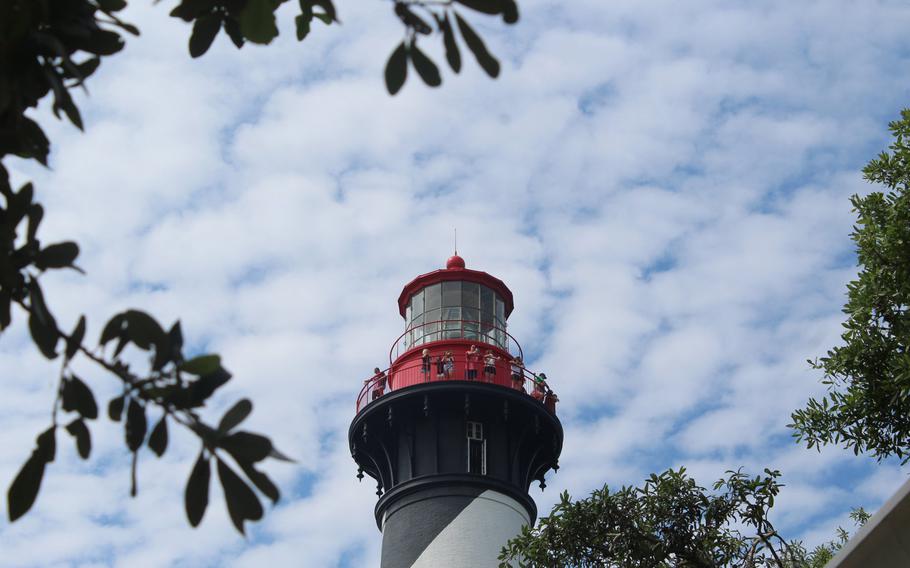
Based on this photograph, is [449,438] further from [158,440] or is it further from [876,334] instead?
[158,440]

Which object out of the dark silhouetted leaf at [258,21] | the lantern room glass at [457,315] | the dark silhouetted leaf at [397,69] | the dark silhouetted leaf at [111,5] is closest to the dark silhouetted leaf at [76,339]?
the dark silhouetted leaf at [258,21]

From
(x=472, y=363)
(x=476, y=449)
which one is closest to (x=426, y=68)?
(x=476, y=449)

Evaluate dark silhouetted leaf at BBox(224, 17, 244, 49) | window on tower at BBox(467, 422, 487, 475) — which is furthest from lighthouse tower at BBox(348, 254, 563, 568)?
dark silhouetted leaf at BBox(224, 17, 244, 49)

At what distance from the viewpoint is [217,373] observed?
2693 mm

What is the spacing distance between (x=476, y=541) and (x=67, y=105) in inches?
763

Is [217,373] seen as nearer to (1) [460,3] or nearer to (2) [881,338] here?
(1) [460,3]

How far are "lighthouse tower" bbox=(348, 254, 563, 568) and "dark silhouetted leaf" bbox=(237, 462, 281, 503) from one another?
768 inches

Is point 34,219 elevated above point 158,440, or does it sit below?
above

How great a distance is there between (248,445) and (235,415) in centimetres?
8

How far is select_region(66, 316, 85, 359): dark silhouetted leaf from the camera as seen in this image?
9.21ft

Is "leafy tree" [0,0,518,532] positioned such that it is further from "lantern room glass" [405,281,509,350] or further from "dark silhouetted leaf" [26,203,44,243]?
"lantern room glass" [405,281,509,350]

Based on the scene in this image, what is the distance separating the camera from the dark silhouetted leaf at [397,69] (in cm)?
288

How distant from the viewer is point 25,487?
280cm

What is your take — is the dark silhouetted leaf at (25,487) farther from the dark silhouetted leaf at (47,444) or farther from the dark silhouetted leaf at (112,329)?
the dark silhouetted leaf at (112,329)
